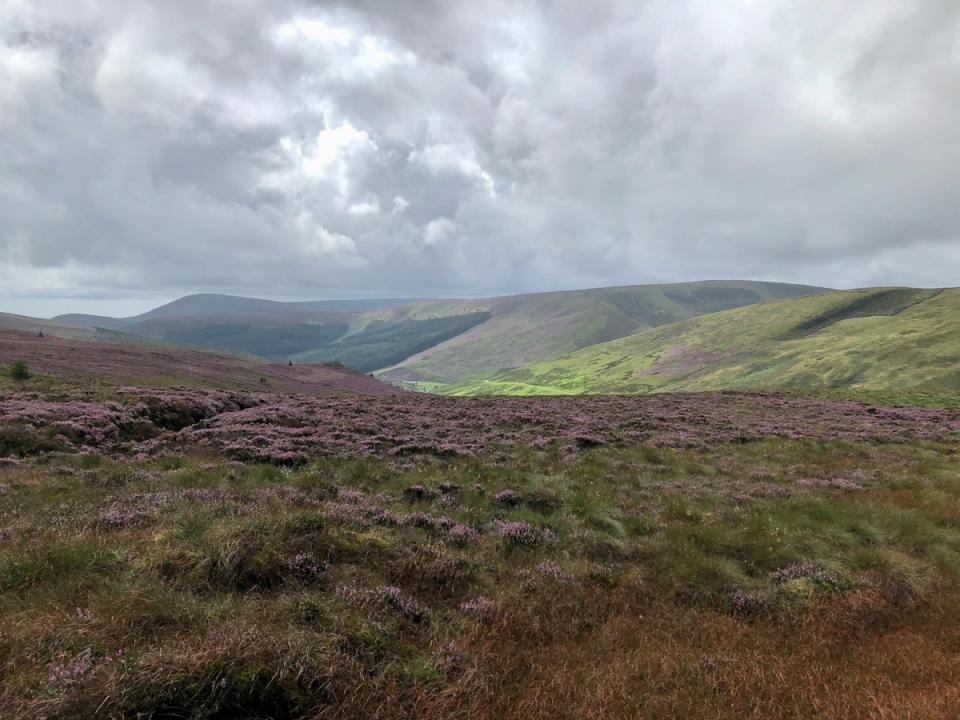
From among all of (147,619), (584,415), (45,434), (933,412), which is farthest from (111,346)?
(933,412)

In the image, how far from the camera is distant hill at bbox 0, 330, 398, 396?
41.1 m

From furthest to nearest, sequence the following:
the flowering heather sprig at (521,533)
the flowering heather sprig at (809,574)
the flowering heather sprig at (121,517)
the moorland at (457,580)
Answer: the flowering heather sprig at (521,533) → the flowering heather sprig at (809,574) → the flowering heather sprig at (121,517) → the moorland at (457,580)

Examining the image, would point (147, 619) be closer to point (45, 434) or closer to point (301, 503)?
point (301, 503)

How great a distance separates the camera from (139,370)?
51.8 meters

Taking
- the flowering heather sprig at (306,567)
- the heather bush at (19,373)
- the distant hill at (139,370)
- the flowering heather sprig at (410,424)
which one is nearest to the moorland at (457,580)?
the flowering heather sprig at (306,567)

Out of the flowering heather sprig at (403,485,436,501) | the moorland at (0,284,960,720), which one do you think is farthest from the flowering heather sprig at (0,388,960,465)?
the flowering heather sprig at (403,485,436,501)

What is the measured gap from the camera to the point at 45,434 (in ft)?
60.9

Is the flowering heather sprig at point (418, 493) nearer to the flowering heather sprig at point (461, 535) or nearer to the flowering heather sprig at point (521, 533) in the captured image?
the flowering heather sprig at point (461, 535)

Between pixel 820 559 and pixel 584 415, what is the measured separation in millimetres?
23895

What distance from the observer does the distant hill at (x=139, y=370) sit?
41084 millimetres

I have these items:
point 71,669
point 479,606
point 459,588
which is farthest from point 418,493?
point 71,669

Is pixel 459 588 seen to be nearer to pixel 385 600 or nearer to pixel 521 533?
pixel 385 600

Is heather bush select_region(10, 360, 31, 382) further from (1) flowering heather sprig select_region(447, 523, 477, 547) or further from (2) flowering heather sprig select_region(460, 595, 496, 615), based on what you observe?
(2) flowering heather sprig select_region(460, 595, 496, 615)

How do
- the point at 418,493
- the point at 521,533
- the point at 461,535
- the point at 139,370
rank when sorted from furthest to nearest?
1. the point at 139,370
2. the point at 418,493
3. the point at 521,533
4. the point at 461,535
